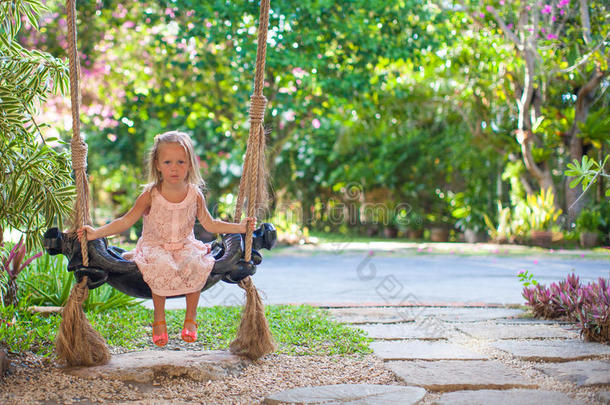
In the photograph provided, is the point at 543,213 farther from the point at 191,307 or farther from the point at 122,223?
the point at 122,223

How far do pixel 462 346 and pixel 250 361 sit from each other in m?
1.03

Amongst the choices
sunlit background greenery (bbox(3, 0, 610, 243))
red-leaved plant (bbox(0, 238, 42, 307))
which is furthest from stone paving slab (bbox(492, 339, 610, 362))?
sunlit background greenery (bbox(3, 0, 610, 243))

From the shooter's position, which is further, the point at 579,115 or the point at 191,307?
the point at 579,115

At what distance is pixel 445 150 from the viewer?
1273 centimetres

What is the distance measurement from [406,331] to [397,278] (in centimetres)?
308

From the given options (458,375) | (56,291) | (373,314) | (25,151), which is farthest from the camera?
(373,314)

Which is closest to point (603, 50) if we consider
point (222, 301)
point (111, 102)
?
point (222, 301)

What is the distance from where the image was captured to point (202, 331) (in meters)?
3.04

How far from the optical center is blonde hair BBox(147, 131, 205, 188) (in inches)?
94.5

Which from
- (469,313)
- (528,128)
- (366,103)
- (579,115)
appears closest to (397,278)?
(469,313)

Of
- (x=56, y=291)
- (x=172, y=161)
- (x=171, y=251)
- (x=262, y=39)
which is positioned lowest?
(x=56, y=291)

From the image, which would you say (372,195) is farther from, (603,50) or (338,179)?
(603,50)

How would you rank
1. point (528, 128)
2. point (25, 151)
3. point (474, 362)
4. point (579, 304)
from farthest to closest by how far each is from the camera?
point (528, 128), point (579, 304), point (25, 151), point (474, 362)

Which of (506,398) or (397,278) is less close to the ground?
(506,398)
